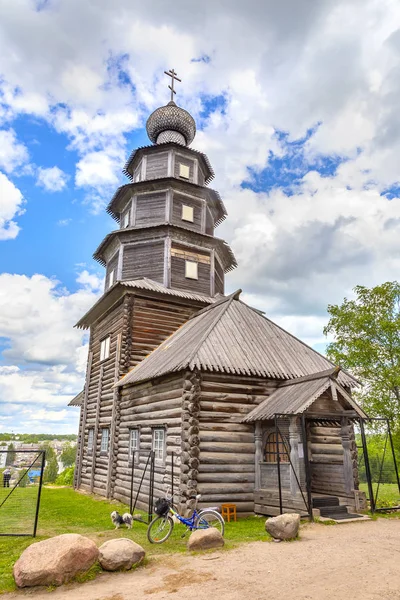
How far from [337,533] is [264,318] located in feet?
34.5

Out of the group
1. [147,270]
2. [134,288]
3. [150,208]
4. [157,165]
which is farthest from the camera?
[157,165]

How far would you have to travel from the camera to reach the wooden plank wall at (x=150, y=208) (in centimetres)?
2320

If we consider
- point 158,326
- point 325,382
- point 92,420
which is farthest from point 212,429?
point 92,420

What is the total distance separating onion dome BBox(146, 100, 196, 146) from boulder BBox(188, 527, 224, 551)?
23.2 metres

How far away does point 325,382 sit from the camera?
40.6 ft

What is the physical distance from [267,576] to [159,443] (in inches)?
314

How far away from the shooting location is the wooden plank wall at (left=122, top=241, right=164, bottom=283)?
21812mm

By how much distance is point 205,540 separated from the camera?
8758 millimetres

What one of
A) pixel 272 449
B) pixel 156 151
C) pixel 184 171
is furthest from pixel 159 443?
pixel 156 151

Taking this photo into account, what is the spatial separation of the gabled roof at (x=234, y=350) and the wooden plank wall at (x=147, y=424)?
27.1 inches

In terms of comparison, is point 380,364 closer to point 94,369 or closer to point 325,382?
point 325,382

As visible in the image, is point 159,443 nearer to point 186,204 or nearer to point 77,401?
point 186,204

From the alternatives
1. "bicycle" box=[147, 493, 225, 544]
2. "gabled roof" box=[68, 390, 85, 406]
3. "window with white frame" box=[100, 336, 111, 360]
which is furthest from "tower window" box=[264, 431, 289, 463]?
"gabled roof" box=[68, 390, 85, 406]

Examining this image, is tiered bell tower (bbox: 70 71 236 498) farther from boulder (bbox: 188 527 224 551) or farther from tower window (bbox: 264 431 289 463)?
boulder (bbox: 188 527 224 551)
